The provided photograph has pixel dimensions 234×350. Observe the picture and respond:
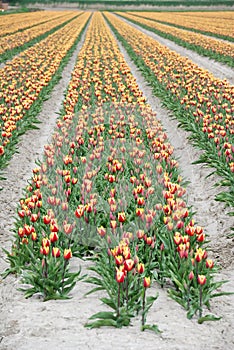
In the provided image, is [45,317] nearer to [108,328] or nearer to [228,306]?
[108,328]

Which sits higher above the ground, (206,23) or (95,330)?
(206,23)

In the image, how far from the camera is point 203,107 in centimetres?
1308

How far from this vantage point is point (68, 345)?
4.36 meters

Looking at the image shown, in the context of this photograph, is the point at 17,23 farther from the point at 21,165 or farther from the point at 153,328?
the point at 153,328

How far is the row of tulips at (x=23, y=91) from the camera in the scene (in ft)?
34.7

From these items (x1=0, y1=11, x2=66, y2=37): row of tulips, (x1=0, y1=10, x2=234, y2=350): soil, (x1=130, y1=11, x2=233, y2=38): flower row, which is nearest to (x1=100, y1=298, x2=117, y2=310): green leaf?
(x1=0, y1=10, x2=234, y2=350): soil

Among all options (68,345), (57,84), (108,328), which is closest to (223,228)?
(108,328)

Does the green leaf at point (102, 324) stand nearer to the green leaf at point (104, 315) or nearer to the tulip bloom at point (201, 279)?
the green leaf at point (104, 315)

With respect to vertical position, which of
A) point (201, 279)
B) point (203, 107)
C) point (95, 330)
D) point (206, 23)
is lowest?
point (95, 330)

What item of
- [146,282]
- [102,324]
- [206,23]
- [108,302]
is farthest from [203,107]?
[206,23]

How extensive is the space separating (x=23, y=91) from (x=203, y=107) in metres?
6.03

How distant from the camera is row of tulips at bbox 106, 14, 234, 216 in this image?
9.01 meters

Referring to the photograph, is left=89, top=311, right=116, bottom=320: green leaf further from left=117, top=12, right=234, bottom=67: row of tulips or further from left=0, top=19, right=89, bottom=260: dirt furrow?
left=117, top=12, right=234, bottom=67: row of tulips

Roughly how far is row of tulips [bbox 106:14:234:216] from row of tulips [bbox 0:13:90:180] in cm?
406
